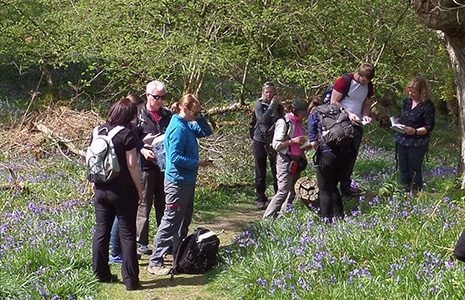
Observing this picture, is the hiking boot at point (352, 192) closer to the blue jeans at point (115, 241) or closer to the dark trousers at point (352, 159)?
the dark trousers at point (352, 159)

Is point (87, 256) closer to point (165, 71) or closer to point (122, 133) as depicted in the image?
point (122, 133)

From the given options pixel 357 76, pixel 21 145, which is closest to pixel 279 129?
pixel 357 76

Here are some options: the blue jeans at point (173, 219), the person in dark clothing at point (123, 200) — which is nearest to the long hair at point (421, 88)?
the blue jeans at point (173, 219)

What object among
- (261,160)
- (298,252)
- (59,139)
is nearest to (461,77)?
(261,160)

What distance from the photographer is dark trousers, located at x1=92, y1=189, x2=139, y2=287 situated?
20.0ft

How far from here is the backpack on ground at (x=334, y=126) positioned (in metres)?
6.87

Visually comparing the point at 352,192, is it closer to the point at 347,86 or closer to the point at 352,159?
the point at 352,159

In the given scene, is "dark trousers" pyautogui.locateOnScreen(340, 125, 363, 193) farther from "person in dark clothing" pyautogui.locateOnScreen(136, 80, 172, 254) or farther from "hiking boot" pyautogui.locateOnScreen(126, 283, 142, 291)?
"hiking boot" pyautogui.locateOnScreen(126, 283, 142, 291)

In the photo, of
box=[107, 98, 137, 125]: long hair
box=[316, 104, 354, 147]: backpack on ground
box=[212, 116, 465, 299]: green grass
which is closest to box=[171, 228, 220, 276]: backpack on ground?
box=[212, 116, 465, 299]: green grass

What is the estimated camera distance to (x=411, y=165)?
26.9ft

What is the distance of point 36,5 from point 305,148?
12.6m

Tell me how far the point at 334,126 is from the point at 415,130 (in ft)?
5.12

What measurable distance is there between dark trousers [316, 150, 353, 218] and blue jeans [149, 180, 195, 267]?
4.96ft

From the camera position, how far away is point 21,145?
12133mm
